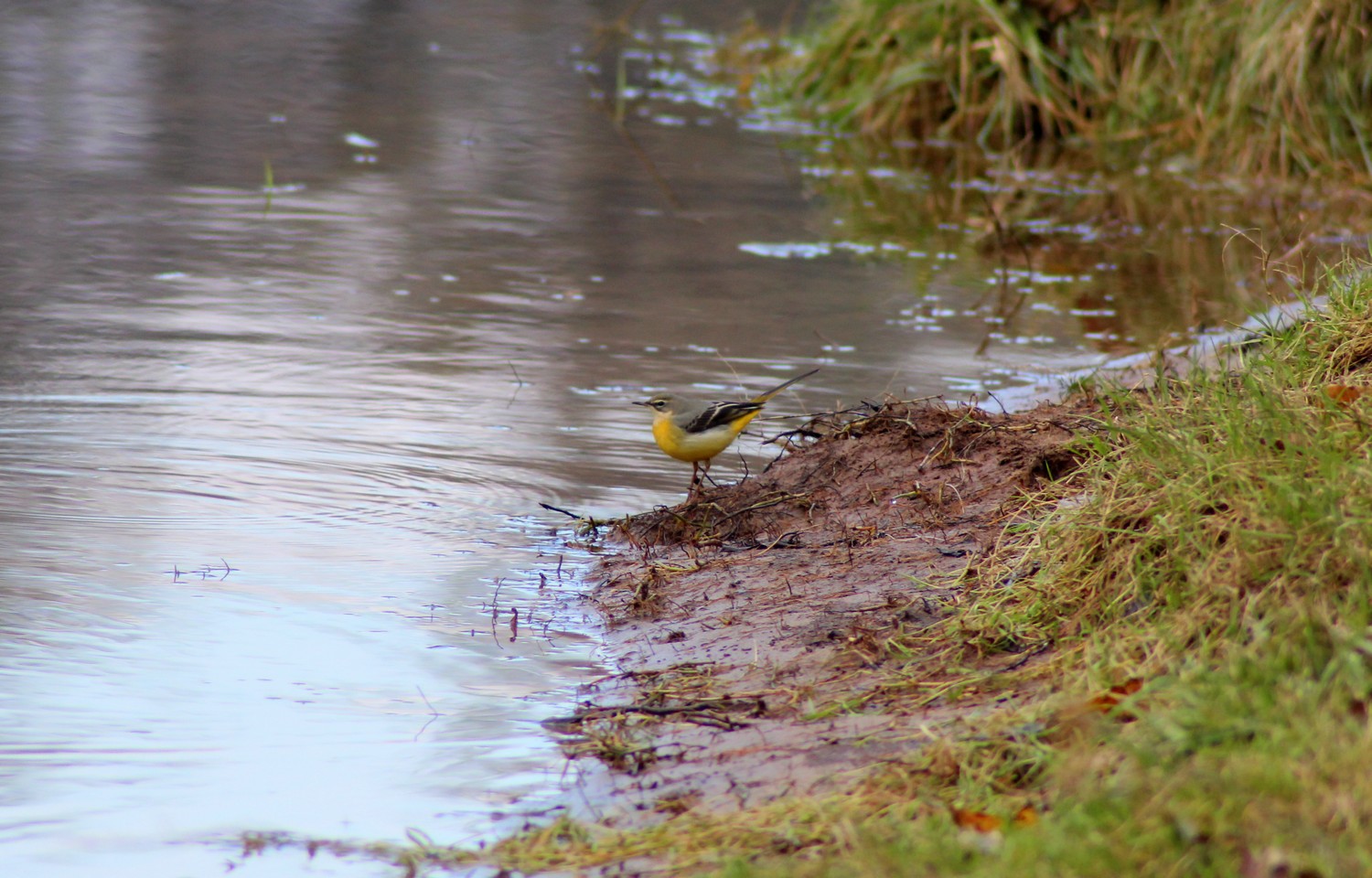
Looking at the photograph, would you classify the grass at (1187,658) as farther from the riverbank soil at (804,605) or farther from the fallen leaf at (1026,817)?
the riverbank soil at (804,605)

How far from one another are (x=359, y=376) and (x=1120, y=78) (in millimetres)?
8869

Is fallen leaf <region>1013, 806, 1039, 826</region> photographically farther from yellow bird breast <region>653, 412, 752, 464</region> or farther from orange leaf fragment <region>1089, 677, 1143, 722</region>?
yellow bird breast <region>653, 412, 752, 464</region>

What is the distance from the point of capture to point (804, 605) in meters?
4.20

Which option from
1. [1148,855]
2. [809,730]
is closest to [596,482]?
[809,730]

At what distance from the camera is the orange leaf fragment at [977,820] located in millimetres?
2678

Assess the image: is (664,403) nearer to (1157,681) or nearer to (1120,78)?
(1157,681)

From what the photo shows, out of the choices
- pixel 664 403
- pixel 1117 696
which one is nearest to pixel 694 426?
pixel 664 403

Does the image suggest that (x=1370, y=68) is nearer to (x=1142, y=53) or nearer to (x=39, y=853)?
(x=1142, y=53)

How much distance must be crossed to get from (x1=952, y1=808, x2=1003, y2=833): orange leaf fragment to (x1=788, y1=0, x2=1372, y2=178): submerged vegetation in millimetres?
10343

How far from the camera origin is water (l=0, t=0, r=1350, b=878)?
355cm

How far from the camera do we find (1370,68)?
11.5m

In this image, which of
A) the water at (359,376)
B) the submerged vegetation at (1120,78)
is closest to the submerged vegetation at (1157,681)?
the water at (359,376)

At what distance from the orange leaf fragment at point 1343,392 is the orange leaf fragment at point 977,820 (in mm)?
1722

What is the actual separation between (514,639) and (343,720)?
68cm
